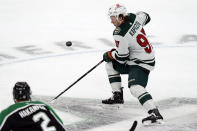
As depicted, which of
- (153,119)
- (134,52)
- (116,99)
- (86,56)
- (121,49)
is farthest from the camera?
(86,56)

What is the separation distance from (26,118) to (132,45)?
187 cm

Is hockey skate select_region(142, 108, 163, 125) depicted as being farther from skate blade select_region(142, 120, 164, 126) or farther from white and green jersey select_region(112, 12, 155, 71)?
white and green jersey select_region(112, 12, 155, 71)

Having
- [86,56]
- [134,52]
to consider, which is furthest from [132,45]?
[86,56]

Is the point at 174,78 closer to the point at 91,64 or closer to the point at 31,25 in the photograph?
the point at 91,64

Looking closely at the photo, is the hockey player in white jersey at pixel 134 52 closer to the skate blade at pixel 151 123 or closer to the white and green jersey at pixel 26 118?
the skate blade at pixel 151 123

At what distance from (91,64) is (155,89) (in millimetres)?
1490

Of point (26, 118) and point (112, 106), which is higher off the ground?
point (26, 118)

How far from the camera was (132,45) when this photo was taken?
151 inches

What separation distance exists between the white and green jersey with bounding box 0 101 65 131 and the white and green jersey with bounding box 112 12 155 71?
1633 millimetres

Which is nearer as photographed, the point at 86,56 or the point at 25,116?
the point at 25,116

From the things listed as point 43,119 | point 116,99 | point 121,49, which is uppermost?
point 121,49

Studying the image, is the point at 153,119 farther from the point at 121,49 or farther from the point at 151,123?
the point at 121,49

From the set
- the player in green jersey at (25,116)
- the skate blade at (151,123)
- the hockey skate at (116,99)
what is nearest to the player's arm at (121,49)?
the hockey skate at (116,99)

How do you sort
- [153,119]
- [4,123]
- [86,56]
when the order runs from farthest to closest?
[86,56] < [153,119] < [4,123]
